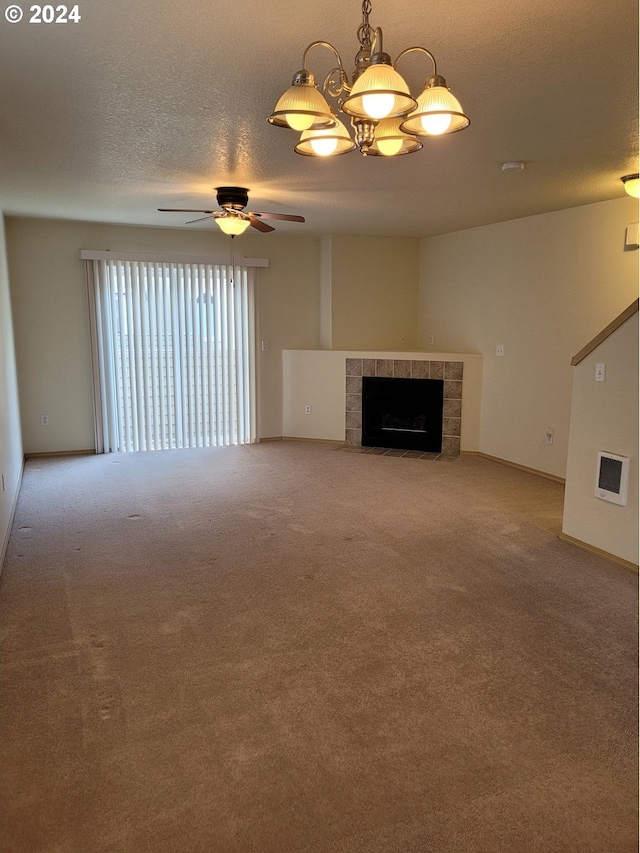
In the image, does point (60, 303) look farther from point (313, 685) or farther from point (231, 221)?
point (313, 685)

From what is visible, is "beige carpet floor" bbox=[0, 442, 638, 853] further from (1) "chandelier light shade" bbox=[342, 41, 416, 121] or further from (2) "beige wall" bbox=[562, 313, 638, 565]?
(1) "chandelier light shade" bbox=[342, 41, 416, 121]

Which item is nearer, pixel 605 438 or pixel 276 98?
pixel 276 98

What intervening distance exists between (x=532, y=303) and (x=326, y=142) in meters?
4.07

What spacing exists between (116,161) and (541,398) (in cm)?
421

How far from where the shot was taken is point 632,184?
4.18 meters

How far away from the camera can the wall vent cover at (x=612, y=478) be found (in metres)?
3.61

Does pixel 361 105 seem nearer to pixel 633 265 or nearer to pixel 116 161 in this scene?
pixel 116 161

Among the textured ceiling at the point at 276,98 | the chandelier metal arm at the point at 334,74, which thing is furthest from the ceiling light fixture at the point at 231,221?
the chandelier metal arm at the point at 334,74

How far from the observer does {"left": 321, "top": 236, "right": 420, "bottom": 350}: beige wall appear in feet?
23.5

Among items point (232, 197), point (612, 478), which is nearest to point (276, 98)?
point (232, 197)

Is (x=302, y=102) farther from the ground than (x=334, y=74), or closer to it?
closer to it

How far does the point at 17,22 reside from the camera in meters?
1.98

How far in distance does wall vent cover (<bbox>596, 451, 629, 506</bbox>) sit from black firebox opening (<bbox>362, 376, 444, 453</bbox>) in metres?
3.01

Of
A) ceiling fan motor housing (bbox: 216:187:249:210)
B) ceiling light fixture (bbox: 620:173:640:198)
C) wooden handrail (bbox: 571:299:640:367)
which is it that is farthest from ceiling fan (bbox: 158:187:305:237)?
ceiling light fixture (bbox: 620:173:640:198)
